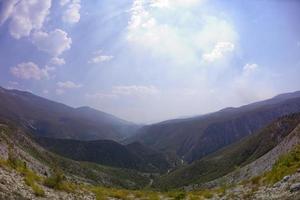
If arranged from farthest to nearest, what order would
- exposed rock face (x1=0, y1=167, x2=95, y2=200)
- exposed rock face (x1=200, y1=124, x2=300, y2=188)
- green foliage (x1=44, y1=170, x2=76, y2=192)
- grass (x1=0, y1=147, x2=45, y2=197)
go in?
exposed rock face (x1=200, y1=124, x2=300, y2=188)
green foliage (x1=44, y1=170, x2=76, y2=192)
grass (x1=0, y1=147, x2=45, y2=197)
exposed rock face (x1=0, y1=167, x2=95, y2=200)

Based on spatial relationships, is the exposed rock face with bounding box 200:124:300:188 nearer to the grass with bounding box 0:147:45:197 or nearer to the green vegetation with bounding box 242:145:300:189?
the green vegetation with bounding box 242:145:300:189

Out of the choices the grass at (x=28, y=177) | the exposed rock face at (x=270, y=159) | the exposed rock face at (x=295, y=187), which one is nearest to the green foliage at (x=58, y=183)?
the grass at (x=28, y=177)

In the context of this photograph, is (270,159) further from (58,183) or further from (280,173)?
(58,183)

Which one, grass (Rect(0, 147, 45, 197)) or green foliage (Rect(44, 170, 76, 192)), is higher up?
grass (Rect(0, 147, 45, 197))

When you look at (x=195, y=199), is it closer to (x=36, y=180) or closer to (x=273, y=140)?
(x=36, y=180)

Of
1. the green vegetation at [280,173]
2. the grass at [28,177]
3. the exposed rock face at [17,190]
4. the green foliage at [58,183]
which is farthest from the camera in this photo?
the green vegetation at [280,173]

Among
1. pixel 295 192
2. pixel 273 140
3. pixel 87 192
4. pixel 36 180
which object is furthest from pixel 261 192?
pixel 273 140

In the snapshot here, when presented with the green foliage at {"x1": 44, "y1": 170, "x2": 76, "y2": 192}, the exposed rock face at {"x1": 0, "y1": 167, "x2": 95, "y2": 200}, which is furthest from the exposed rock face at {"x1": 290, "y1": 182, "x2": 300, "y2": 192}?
the green foliage at {"x1": 44, "y1": 170, "x2": 76, "y2": 192}

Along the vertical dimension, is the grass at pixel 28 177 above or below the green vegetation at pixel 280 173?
above

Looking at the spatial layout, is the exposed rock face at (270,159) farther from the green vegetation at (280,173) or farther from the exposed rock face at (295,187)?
the exposed rock face at (295,187)

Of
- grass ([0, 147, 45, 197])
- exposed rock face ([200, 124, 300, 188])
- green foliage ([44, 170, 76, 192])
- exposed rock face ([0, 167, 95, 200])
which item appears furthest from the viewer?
exposed rock face ([200, 124, 300, 188])

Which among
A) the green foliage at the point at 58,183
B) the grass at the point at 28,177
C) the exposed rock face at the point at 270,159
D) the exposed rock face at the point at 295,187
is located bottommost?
the exposed rock face at the point at 270,159

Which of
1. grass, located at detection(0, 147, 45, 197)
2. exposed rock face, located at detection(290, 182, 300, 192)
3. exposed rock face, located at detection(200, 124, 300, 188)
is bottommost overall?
exposed rock face, located at detection(200, 124, 300, 188)
